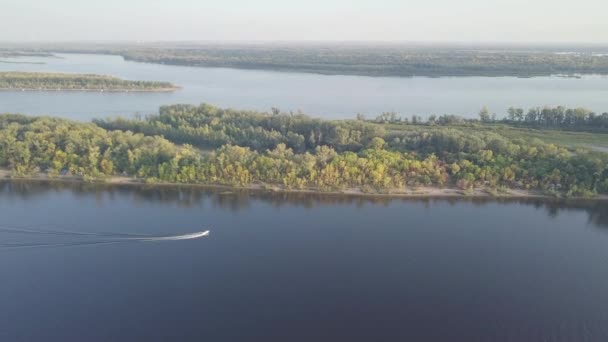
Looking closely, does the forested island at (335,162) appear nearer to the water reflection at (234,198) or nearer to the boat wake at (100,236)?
the water reflection at (234,198)

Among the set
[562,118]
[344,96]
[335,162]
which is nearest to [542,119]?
[562,118]

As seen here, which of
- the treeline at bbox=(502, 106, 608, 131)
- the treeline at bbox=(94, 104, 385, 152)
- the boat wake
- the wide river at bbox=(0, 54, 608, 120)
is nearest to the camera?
the boat wake

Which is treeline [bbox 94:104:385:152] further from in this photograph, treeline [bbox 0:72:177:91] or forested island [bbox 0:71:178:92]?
treeline [bbox 0:72:177:91]

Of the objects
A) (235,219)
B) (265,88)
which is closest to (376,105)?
(265,88)

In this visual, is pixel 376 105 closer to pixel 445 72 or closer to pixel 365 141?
pixel 365 141

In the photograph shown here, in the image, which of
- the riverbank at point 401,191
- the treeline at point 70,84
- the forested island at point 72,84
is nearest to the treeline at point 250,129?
the riverbank at point 401,191

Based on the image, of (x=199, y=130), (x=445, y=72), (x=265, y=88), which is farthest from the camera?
(x=445, y=72)

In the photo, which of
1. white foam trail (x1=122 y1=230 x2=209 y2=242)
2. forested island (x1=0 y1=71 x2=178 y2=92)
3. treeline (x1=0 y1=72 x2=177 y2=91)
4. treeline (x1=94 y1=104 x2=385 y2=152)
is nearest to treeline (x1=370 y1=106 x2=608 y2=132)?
treeline (x1=94 y1=104 x2=385 y2=152)
